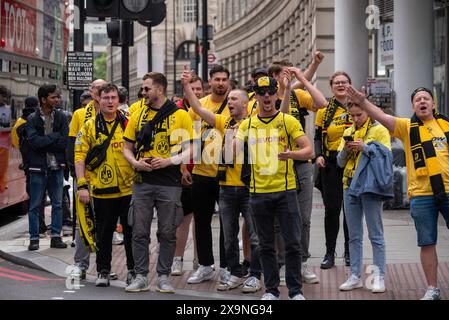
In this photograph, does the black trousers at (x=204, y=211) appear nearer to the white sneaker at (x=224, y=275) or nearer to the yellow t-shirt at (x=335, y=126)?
the white sneaker at (x=224, y=275)

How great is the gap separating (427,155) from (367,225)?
126cm

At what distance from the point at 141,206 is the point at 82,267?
1348 mm

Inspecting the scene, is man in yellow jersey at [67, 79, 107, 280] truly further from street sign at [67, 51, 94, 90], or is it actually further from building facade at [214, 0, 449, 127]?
building facade at [214, 0, 449, 127]

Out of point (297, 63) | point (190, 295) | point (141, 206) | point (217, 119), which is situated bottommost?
point (190, 295)

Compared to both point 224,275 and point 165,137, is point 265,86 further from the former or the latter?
point 224,275

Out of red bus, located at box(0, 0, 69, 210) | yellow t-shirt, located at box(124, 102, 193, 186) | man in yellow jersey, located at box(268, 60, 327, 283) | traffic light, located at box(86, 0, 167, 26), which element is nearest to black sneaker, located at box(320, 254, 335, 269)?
man in yellow jersey, located at box(268, 60, 327, 283)

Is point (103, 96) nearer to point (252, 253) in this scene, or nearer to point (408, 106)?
A: point (252, 253)

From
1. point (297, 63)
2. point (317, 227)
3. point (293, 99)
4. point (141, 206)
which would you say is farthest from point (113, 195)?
point (297, 63)

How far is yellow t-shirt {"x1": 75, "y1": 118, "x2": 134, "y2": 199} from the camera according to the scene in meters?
11.6

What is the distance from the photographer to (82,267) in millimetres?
12289

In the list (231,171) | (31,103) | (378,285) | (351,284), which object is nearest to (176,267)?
(231,171)

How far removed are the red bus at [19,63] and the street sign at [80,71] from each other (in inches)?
81.6

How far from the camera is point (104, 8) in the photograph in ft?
48.2
